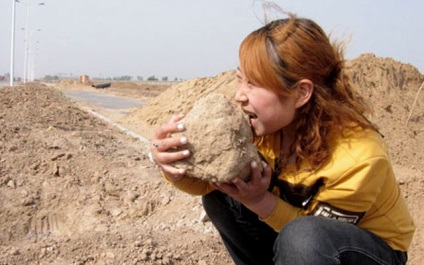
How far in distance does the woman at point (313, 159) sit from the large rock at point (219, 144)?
0.04m

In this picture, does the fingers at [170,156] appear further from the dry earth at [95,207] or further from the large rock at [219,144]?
the dry earth at [95,207]

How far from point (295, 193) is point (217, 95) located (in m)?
0.52

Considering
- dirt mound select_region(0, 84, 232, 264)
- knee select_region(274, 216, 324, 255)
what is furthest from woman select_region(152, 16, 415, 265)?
dirt mound select_region(0, 84, 232, 264)

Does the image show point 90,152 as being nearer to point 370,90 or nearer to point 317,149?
point 317,149

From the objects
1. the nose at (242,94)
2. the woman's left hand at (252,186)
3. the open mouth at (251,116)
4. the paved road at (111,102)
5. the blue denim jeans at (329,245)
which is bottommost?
the paved road at (111,102)

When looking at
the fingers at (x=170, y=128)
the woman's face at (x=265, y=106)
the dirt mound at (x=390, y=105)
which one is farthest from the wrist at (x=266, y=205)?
the dirt mound at (x=390, y=105)

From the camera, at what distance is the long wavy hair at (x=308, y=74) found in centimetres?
188

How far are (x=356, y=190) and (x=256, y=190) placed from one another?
1.22ft

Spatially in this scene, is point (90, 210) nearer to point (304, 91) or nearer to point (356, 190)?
point (304, 91)

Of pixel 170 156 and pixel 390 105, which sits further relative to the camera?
pixel 390 105

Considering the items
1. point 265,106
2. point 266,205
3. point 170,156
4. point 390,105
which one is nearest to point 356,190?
point 266,205

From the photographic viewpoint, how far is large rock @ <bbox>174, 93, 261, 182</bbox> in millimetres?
1838

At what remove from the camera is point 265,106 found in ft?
6.38

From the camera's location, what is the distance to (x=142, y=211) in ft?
12.6
